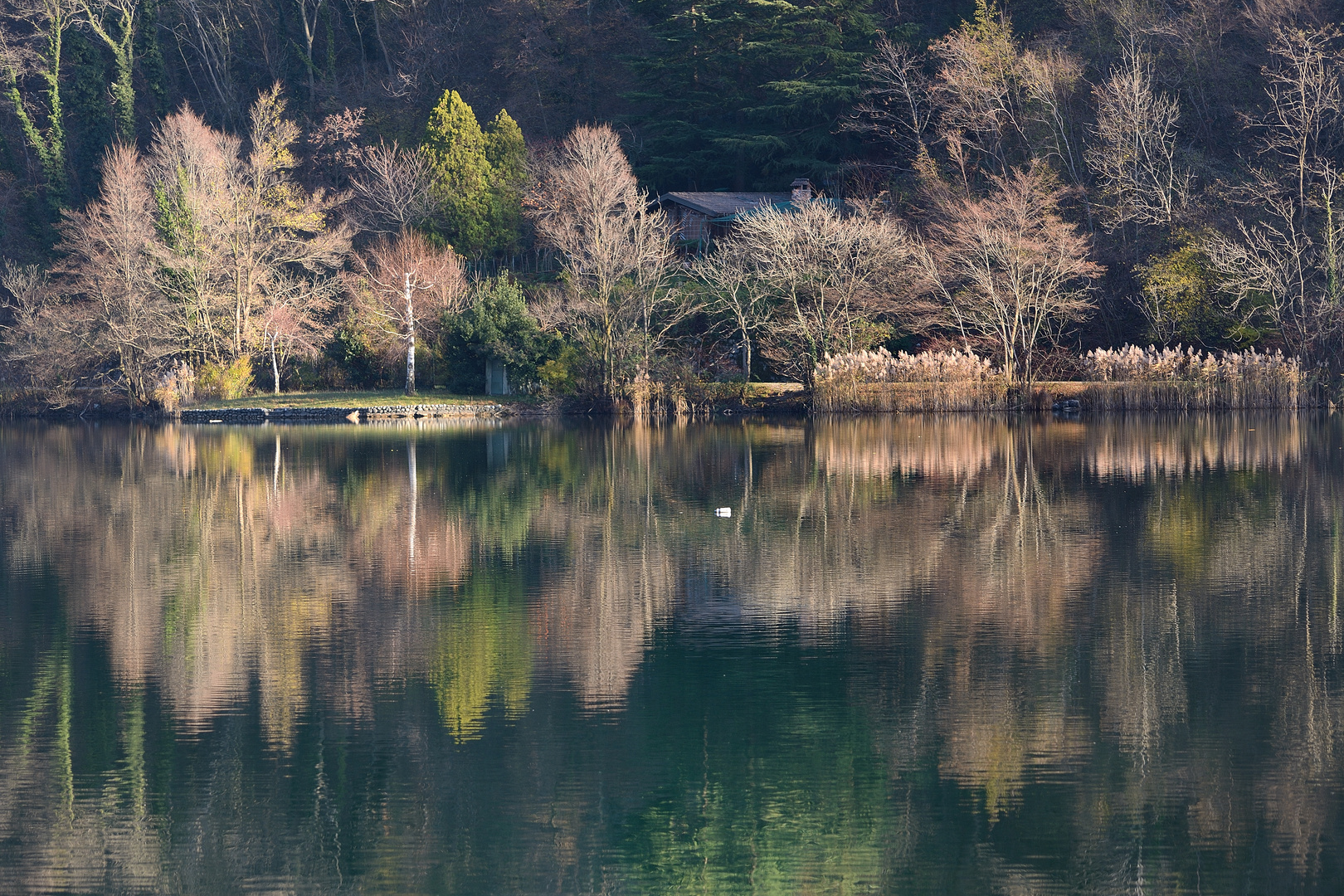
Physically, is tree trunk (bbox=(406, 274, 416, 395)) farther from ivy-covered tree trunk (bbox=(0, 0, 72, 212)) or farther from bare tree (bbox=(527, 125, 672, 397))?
ivy-covered tree trunk (bbox=(0, 0, 72, 212))

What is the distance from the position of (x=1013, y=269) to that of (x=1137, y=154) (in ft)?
21.3

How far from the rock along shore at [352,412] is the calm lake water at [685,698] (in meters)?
26.5

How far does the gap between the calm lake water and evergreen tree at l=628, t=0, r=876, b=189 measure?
41.3 metres

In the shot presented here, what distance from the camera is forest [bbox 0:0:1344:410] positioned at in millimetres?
46250

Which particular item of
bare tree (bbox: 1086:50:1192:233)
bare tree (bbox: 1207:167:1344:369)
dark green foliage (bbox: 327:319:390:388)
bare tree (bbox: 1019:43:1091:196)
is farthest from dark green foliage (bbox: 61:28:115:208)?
bare tree (bbox: 1207:167:1344:369)

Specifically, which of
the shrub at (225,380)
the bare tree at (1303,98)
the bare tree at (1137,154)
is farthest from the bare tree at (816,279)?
the shrub at (225,380)

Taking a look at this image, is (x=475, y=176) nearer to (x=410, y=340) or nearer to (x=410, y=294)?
(x=410, y=294)

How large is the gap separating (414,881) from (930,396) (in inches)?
1544

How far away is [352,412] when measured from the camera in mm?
49531

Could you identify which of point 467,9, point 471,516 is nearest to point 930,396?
point 471,516

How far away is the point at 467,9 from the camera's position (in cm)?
7819

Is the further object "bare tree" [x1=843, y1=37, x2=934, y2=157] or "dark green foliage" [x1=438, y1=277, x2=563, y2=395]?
"bare tree" [x1=843, y1=37, x2=934, y2=157]

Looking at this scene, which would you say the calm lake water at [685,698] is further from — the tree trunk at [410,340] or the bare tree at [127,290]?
the bare tree at [127,290]

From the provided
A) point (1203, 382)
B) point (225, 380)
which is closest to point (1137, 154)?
point (1203, 382)
